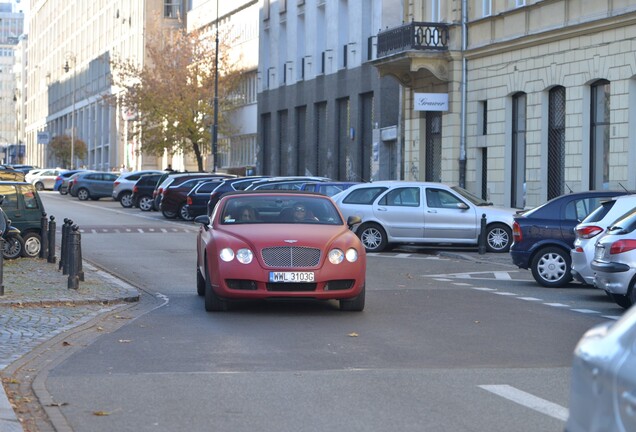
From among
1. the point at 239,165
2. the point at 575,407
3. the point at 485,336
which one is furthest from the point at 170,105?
the point at 575,407

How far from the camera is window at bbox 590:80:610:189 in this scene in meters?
31.1

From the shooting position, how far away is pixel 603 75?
1211 inches

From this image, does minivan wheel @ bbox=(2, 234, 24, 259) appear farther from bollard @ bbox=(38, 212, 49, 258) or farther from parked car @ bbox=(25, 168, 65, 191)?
parked car @ bbox=(25, 168, 65, 191)

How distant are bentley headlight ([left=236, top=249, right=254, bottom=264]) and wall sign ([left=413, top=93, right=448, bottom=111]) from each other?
24.6 metres

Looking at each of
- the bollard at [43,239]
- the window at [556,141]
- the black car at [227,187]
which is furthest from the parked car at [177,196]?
the bollard at [43,239]

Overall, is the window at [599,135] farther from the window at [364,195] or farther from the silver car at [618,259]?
the silver car at [618,259]

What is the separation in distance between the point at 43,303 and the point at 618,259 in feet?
22.7

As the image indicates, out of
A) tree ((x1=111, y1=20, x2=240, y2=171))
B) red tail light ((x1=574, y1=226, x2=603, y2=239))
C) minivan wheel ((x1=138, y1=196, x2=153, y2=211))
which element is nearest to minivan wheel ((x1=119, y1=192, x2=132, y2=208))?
minivan wheel ((x1=138, y1=196, x2=153, y2=211))

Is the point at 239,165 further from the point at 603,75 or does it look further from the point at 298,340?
the point at 298,340

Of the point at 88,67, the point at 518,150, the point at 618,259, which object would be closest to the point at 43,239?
the point at 618,259

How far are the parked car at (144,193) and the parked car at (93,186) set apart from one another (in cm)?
1297

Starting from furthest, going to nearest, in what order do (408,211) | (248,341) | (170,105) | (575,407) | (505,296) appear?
1. (170,105)
2. (408,211)
3. (505,296)
4. (248,341)
5. (575,407)

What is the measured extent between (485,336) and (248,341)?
2.42m

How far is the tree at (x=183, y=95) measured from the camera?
7412cm
